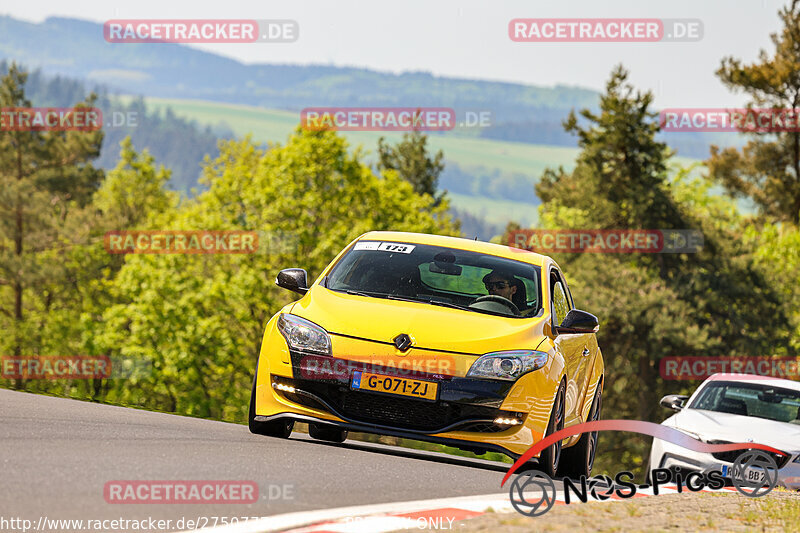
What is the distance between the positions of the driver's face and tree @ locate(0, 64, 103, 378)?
153ft

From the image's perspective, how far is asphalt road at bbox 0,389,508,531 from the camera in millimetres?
6332

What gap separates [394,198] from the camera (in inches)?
1811

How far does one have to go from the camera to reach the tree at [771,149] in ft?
193

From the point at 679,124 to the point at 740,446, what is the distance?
33.1 m

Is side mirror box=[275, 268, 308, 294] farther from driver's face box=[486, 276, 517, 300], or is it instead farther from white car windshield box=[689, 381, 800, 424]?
white car windshield box=[689, 381, 800, 424]

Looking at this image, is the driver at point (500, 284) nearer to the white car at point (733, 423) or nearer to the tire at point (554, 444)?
the tire at point (554, 444)

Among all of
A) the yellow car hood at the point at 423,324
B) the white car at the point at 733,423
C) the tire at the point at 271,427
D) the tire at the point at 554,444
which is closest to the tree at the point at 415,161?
the white car at the point at 733,423

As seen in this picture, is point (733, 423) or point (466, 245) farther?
point (733, 423)

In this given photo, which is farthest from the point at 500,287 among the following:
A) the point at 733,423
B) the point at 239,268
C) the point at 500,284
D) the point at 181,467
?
the point at 239,268

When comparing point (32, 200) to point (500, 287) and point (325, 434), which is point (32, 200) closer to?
point (325, 434)

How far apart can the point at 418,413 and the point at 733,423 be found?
6.10m

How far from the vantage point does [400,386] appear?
859cm

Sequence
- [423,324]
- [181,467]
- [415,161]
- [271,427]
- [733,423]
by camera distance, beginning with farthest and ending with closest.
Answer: [415,161], [733,423], [271,427], [423,324], [181,467]

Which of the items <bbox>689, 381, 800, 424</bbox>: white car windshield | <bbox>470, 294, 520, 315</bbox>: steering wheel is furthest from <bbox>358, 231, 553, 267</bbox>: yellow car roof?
<bbox>689, 381, 800, 424</bbox>: white car windshield
